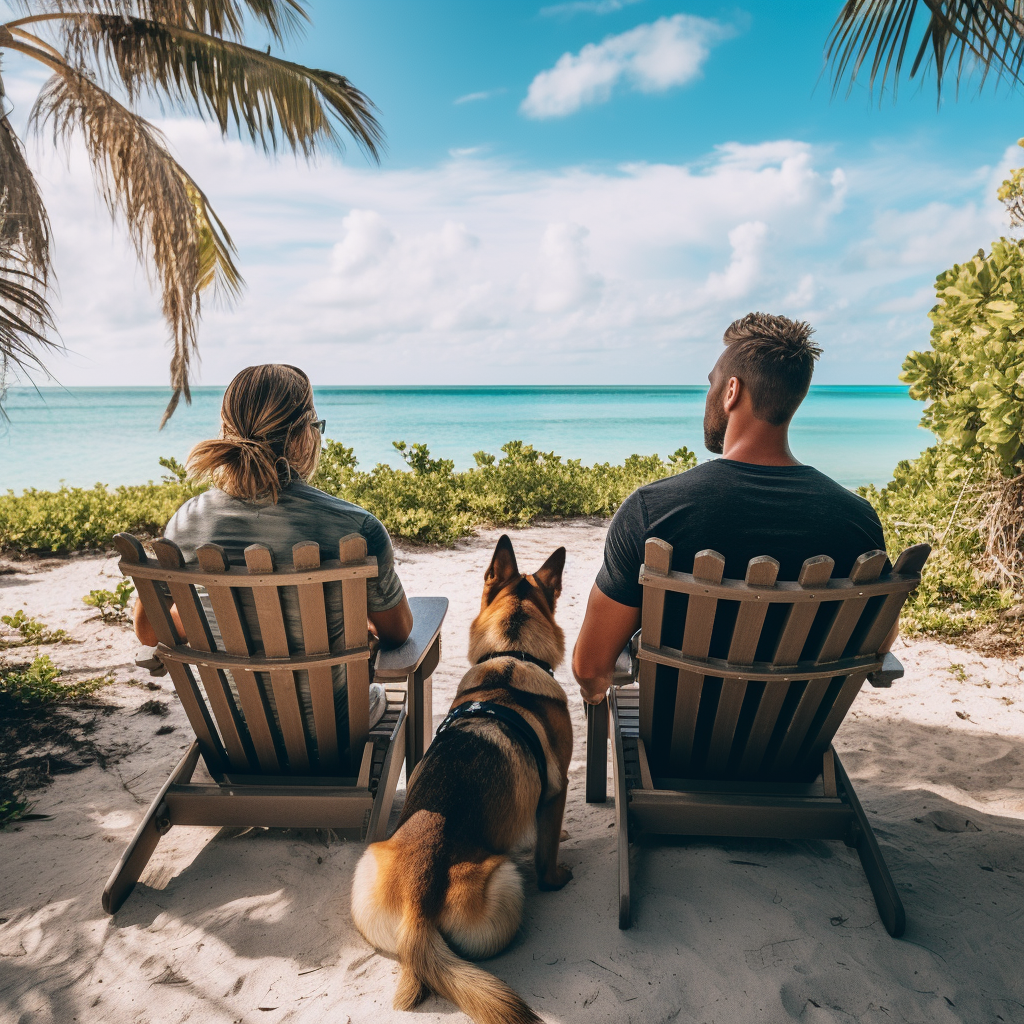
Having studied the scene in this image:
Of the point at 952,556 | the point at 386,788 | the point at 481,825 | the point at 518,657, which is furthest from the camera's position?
the point at 952,556

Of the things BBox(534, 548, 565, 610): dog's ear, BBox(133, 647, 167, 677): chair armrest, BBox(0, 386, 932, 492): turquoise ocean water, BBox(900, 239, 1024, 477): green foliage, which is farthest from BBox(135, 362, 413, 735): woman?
BBox(0, 386, 932, 492): turquoise ocean water

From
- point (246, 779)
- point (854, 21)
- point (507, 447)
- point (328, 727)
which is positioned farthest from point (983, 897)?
point (507, 447)

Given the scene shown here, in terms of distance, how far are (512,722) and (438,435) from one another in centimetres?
3494

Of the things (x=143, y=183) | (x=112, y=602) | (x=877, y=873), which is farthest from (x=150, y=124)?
(x=877, y=873)

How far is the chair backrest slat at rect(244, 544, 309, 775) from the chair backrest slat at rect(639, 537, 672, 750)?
4.00 feet

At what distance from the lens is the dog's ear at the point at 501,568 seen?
269cm

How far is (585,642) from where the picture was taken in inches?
93.0

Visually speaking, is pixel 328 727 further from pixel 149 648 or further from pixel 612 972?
pixel 612 972

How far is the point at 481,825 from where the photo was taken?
6.59 ft

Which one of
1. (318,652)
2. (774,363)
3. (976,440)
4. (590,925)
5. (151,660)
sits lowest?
(590,925)

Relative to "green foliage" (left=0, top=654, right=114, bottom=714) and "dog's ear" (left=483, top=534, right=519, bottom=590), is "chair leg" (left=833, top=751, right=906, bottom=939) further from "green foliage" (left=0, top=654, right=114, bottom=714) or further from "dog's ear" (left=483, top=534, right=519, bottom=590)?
→ "green foliage" (left=0, top=654, right=114, bottom=714)

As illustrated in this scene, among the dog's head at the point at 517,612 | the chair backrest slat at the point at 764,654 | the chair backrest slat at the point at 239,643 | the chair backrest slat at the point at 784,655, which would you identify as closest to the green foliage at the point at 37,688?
the chair backrest slat at the point at 239,643

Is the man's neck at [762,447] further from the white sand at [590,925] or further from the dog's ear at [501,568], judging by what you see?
the white sand at [590,925]

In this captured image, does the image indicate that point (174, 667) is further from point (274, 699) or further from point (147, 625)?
point (274, 699)
